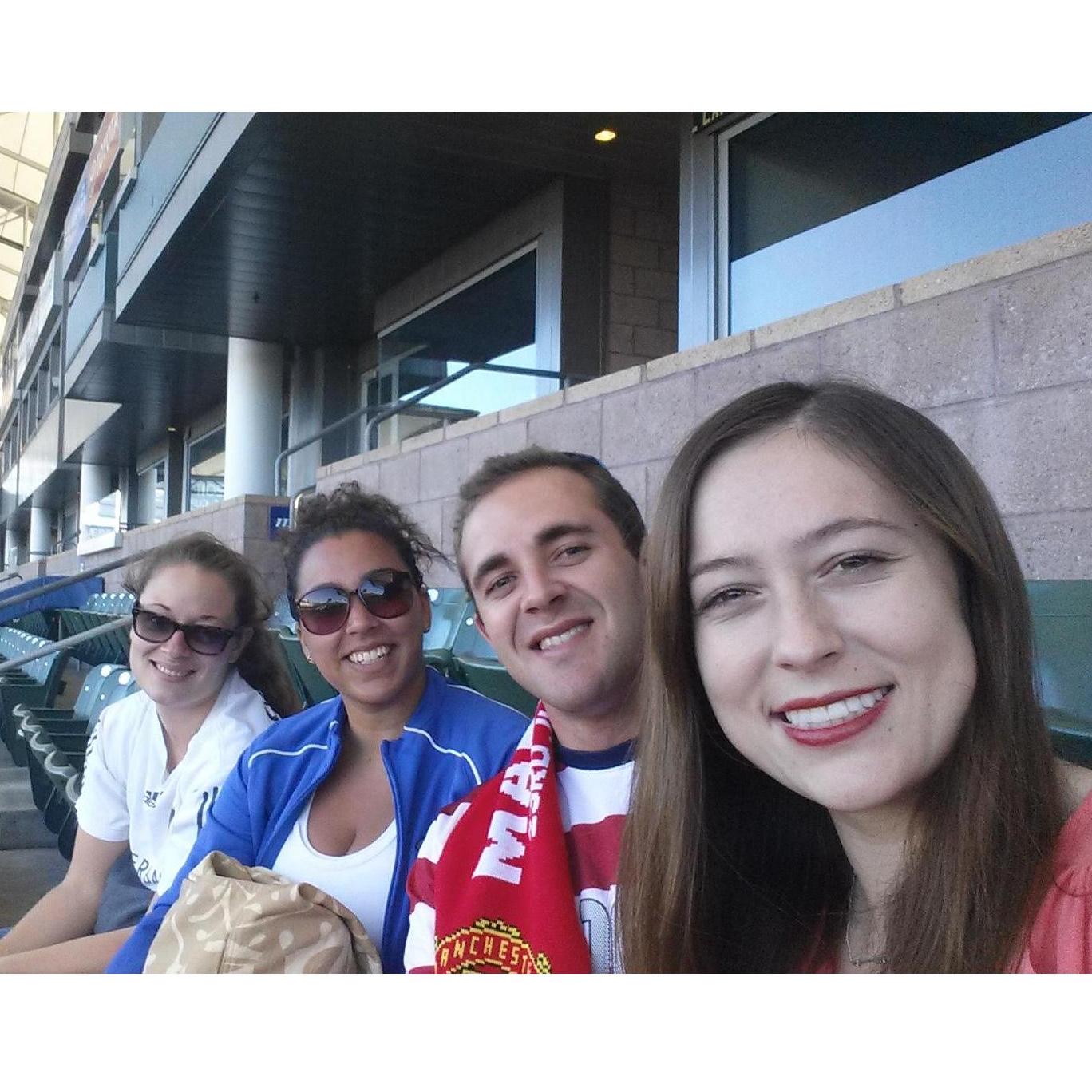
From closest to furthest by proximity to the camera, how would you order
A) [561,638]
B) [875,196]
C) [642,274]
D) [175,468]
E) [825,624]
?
[825,624]
[561,638]
[875,196]
[642,274]
[175,468]

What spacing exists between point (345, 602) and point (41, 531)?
1884 centimetres

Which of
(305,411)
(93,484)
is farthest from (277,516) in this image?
(93,484)

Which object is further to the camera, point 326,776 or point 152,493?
point 152,493

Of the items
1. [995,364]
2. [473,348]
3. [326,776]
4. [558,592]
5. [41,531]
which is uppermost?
[41,531]

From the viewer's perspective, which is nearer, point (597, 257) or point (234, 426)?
point (597, 257)

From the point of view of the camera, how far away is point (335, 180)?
4078 mm

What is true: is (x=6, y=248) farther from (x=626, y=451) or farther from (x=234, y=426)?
(x=626, y=451)

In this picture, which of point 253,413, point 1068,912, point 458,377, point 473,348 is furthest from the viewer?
point 253,413

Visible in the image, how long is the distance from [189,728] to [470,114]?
2.78m

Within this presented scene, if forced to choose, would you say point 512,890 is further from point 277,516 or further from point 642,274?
point 642,274

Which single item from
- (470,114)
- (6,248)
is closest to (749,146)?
(470,114)

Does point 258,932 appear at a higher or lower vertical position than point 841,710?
lower

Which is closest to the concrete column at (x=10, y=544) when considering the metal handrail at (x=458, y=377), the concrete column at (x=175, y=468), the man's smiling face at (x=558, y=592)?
the concrete column at (x=175, y=468)

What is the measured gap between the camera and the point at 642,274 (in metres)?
4.52
